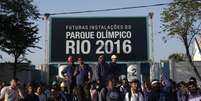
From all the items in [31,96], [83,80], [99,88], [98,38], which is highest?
[98,38]

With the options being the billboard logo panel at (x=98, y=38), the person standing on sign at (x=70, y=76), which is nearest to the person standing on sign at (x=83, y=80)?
the person standing on sign at (x=70, y=76)

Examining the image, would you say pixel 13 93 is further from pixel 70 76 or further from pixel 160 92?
pixel 160 92

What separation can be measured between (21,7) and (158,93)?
35.7 metres

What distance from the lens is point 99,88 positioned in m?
18.8

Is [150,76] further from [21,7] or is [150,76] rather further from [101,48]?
[21,7]

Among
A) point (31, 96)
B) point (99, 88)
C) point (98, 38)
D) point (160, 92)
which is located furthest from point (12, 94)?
point (98, 38)

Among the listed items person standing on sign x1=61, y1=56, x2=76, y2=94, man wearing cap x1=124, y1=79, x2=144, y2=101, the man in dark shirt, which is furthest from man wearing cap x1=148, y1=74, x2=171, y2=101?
the man in dark shirt

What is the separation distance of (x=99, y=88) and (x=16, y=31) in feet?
103

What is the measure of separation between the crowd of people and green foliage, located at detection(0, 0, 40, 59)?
97.9 feet

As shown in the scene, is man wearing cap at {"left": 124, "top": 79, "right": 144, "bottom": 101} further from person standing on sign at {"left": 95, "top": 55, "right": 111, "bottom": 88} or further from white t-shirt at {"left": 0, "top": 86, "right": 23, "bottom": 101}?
person standing on sign at {"left": 95, "top": 55, "right": 111, "bottom": 88}

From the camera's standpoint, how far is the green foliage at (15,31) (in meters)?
49.0

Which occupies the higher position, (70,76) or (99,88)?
(70,76)

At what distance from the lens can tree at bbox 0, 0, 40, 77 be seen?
161 feet

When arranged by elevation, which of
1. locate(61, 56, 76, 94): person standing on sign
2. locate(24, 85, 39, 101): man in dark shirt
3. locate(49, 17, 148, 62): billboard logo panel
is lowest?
locate(24, 85, 39, 101): man in dark shirt
